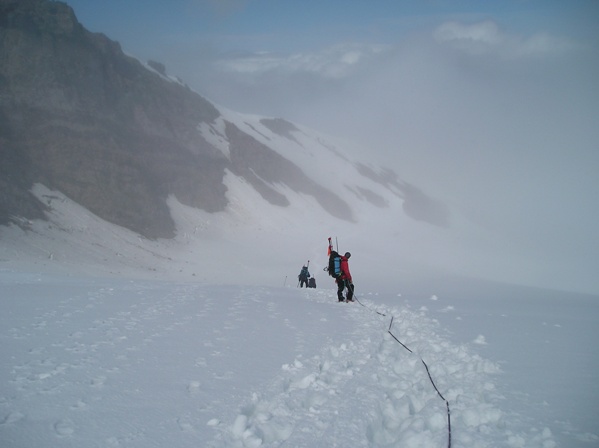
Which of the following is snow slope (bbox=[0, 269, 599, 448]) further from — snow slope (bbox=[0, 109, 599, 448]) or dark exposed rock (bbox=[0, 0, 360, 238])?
dark exposed rock (bbox=[0, 0, 360, 238])

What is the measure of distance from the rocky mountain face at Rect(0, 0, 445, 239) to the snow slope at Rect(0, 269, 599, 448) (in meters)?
24.5

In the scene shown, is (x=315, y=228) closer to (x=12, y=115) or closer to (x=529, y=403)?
(x=12, y=115)

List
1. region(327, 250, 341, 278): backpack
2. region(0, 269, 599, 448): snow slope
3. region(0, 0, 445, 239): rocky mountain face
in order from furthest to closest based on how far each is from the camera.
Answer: region(0, 0, 445, 239): rocky mountain face
region(327, 250, 341, 278): backpack
region(0, 269, 599, 448): snow slope

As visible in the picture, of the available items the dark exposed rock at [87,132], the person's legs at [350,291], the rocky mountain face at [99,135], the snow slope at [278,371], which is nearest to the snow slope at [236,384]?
the snow slope at [278,371]

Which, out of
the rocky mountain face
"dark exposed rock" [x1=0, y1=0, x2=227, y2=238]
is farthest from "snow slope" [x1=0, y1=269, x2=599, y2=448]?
Result: the rocky mountain face

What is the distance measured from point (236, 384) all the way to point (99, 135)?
4070 cm

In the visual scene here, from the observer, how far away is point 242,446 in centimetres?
388

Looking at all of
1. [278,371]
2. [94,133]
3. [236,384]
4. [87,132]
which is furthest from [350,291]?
[94,133]

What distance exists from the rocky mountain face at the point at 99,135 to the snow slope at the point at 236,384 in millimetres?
24452

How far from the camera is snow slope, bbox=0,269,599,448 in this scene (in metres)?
4.04

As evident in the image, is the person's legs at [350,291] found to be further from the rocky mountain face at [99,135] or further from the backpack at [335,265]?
the rocky mountain face at [99,135]

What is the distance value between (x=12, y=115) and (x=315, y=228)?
33.6m

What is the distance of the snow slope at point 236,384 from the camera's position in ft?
13.3

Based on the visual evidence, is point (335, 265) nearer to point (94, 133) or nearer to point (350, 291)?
point (350, 291)
